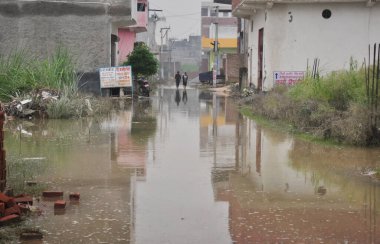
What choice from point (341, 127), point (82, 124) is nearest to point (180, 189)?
point (341, 127)

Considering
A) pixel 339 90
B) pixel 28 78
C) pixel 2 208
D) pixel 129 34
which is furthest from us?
pixel 129 34

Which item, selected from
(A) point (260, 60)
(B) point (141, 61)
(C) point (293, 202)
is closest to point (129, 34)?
(B) point (141, 61)

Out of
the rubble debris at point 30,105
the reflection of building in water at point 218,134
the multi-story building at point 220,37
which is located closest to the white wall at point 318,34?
the reflection of building in water at point 218,134

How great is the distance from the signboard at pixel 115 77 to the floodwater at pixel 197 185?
40.5 feet

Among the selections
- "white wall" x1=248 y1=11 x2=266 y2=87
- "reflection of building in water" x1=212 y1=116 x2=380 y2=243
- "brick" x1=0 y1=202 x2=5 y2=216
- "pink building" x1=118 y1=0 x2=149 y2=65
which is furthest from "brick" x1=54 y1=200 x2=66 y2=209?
"pink building" x1=118 y1=0 x2=149 y2=65

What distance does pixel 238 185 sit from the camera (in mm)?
10000

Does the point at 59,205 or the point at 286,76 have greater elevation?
the point at 286,76

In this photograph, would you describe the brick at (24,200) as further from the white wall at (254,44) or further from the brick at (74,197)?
the white wall at (254,44)

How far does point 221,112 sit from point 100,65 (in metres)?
7.85

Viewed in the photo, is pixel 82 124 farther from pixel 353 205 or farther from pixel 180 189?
pixel 353 205

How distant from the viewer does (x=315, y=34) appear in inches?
1170

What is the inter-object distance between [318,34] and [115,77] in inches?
401

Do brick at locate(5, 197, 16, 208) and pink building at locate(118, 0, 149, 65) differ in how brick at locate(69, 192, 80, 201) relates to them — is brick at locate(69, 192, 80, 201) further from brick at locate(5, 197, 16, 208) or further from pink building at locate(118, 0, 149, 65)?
pink building at locate(118, 0, 149, 65)

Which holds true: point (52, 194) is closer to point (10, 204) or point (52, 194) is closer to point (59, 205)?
point (59, 205)
